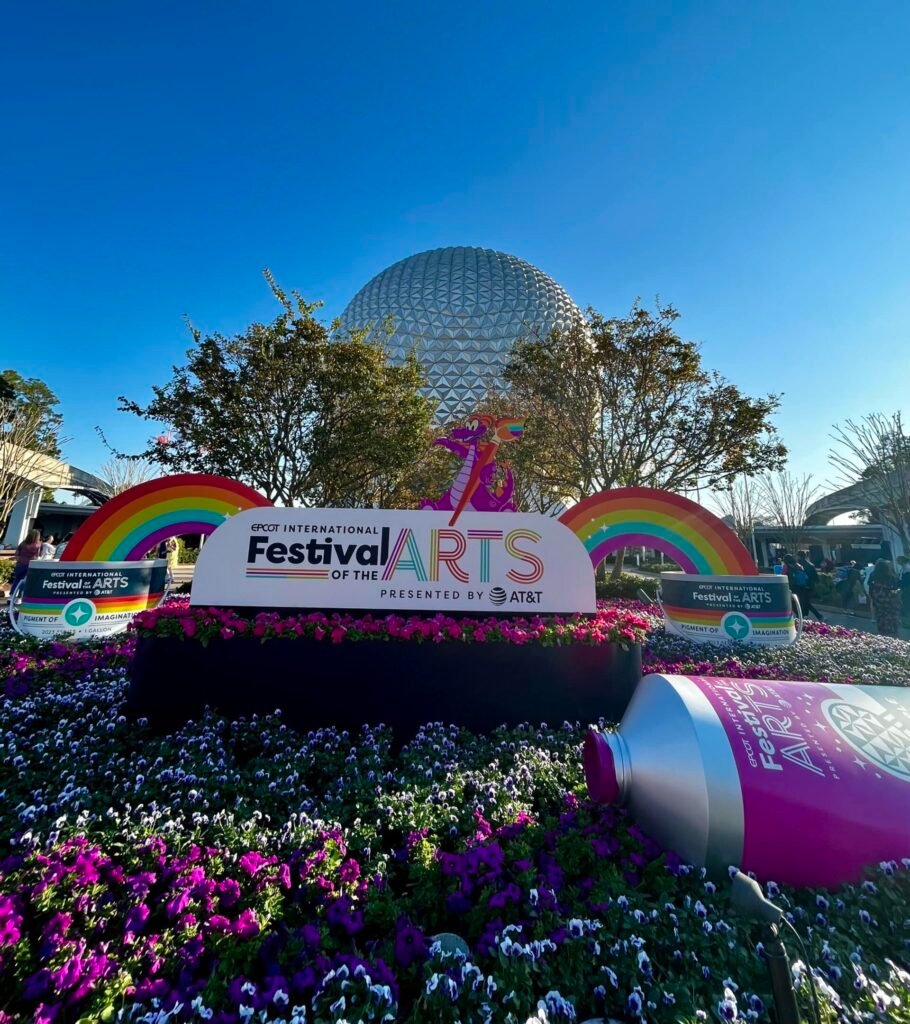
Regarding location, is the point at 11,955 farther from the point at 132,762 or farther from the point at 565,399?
the point at 565,399

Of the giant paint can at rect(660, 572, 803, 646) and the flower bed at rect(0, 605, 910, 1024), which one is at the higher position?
the giant paint can at rect(660, 572, 803, 646)

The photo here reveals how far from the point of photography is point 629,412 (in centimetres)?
1750

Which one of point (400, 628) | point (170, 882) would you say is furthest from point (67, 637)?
point (170, 882)

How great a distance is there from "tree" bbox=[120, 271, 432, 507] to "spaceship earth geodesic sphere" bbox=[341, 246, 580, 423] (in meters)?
14.1

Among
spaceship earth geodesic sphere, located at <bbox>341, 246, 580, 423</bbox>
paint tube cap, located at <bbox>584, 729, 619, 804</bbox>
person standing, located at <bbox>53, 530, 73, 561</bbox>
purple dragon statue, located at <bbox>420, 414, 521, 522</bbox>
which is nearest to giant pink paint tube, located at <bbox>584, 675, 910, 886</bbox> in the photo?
paint tube cap, located at <bbox>584, 729, 619, 804</bbox>

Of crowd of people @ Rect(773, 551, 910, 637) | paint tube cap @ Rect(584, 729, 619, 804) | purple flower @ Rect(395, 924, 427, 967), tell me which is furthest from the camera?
crowd of people @ Rect(773, 551, 910, 637)

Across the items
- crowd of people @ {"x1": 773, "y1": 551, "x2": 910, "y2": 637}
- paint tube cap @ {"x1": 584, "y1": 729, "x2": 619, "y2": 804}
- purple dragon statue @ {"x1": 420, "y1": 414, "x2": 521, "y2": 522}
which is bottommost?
paint tube cap @ {"x1": 584, "y1": 729, "x2": 619, "y2": 804}

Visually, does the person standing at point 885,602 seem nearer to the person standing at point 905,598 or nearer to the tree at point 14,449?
the person standing at point 905,598

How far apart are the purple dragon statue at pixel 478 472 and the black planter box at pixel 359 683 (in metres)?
2.60

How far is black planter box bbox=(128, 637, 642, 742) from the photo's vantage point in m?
5.36

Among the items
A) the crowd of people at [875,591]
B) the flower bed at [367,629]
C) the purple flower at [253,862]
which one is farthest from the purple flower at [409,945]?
the crowd of people at [875,591]

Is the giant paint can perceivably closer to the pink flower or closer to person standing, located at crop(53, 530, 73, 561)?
the pink flower

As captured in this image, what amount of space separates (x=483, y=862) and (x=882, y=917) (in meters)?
2.12

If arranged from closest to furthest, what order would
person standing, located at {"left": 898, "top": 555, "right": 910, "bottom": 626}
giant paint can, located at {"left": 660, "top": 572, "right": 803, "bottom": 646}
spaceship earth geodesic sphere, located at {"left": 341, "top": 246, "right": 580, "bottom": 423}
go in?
1. giant paint can, located at {"left": 660, "top": 572, "right": 803, "bottom": 646}
2. person standing, located at {"left": 898, "top": 555, "right": 910, "bottom": 626}
3. spaceship earth geodesic sphere, located at {"left": 341, "top": 246, "right": 580, "bottom": 423}
